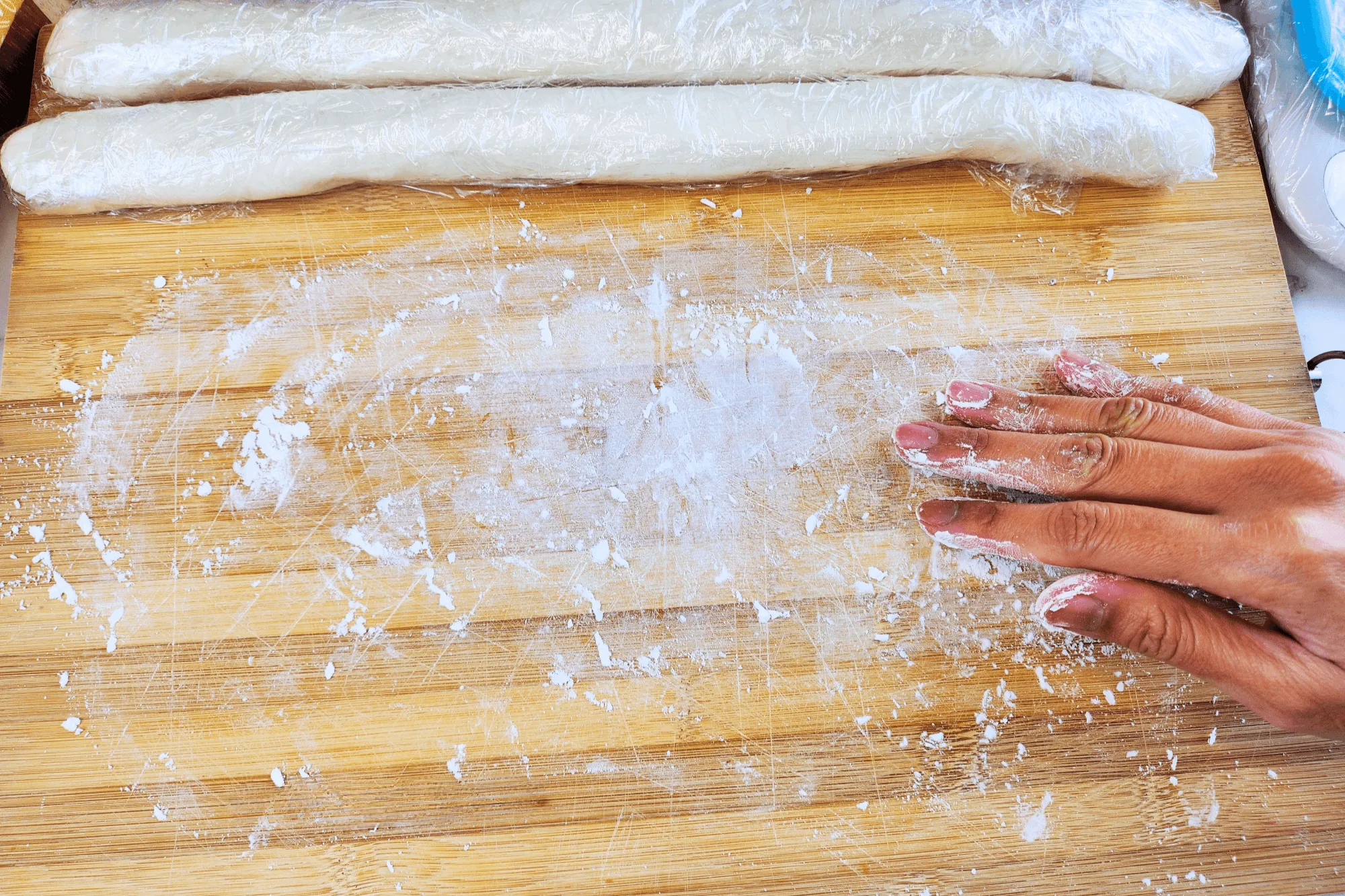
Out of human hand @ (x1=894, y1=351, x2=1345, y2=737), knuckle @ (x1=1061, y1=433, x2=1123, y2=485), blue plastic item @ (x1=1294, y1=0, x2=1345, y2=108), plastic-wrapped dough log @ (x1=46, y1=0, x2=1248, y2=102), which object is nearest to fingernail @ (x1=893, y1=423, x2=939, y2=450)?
human hand @ (x1=894, y1=351, x2=1345, y2=737)

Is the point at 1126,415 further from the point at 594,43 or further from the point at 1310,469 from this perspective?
the point at 594,43

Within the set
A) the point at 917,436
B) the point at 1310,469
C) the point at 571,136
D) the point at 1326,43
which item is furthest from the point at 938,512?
the point at 1326,43

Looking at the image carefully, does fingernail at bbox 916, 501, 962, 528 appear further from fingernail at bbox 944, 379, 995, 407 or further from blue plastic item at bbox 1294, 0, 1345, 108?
blue plastic item at bbox 1294, 0, 1345, 108

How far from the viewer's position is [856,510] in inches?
37.5

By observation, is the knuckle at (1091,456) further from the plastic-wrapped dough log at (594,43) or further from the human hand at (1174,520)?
the plastic-wrapped dough log at (594,43)

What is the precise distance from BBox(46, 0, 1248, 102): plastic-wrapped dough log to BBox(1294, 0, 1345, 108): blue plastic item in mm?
128

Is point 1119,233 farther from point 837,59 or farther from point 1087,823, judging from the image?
point 1087,823

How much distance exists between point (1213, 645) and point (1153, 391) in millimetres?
294

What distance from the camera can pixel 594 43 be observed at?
0.98m

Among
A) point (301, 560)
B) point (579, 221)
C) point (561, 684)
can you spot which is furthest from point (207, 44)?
point (561, 684)

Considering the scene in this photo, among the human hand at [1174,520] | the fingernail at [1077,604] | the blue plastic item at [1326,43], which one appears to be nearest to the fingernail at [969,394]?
the human hand at [1174,520]

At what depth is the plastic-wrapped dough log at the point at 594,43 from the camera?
968 mm

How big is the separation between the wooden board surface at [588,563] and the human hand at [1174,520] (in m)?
0.06

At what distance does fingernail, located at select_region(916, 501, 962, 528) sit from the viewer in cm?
92
